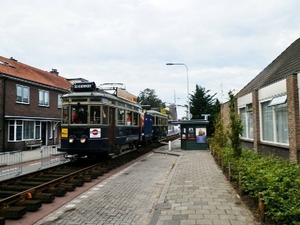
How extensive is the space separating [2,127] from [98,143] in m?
12.3

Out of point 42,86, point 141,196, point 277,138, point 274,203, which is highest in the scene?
point 42,86

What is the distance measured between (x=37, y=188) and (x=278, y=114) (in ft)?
31.7

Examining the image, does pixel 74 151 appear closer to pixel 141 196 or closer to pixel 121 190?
pixel 121 190

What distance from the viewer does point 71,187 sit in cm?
891

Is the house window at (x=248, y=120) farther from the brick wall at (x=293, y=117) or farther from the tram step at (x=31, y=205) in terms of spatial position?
the tram step at (x=31, y=205)

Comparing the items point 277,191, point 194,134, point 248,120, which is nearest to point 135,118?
point 194,134

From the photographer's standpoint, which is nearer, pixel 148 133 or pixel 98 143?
pixel 98 143

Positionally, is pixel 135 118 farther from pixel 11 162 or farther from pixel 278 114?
pixel 278 114

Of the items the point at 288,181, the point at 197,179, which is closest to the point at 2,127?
the point at 197,179

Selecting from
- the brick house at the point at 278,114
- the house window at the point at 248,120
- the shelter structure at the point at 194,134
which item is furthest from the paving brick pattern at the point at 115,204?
the shelter structure at the point at 194,134

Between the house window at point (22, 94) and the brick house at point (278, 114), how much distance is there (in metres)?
16.9

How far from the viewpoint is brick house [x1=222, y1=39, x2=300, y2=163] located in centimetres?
1023

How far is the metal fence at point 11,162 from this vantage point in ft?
40.1

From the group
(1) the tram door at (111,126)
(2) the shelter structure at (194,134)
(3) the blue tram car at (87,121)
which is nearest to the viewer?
(3) the blue tram car at (87,121)
